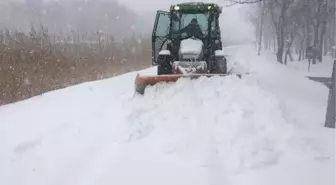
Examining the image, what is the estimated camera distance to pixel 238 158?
4559 mm

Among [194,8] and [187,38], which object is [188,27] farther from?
[194,8]

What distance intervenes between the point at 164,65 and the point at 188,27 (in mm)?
1088

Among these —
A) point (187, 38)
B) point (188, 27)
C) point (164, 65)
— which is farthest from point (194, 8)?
point (164, 65)

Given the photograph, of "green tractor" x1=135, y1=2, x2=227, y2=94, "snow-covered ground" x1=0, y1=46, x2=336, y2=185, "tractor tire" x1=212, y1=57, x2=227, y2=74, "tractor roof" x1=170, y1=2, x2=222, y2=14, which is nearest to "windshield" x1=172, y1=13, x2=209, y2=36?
"green tractor" x1=135, y1=2, x2=227, y2=94

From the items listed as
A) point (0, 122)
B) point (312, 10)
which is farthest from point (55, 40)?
point (312, 10)

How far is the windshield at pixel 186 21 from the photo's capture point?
32.0ft

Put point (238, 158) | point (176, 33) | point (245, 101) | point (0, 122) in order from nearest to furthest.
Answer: point (238, 158), point (245, 101), point (0, 122), point (176, 33)

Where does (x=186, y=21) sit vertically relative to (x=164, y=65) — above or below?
above

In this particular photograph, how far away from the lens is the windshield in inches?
384

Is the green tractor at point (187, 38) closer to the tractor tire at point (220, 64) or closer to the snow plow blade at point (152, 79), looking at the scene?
the tractor tire at point (220, 64)

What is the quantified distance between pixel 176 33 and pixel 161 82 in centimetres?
234

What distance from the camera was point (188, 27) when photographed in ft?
31.6

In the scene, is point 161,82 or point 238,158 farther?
point 161,82

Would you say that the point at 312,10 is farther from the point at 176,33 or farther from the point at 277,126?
the point at 277,126
